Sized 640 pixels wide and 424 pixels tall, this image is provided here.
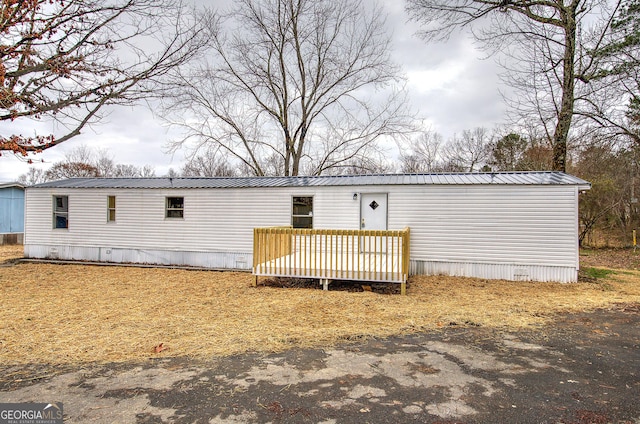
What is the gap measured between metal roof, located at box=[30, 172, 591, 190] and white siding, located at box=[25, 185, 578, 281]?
0.56 ft

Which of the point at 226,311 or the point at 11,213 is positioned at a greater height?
the point at 11,213

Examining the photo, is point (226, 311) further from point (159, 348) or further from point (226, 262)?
point (226, 262)

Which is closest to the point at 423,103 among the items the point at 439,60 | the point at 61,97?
the point at 439,60

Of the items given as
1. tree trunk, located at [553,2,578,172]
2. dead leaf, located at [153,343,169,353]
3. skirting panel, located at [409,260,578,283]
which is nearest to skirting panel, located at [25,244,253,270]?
skirting panel, located at [409,260,578,283]

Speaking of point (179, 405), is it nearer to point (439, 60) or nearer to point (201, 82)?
point (439, 60)

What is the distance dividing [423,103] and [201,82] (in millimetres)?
11603

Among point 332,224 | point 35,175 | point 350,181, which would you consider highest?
point 35,175

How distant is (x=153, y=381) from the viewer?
3.28m

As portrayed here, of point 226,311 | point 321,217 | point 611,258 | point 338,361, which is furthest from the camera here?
point 611,258

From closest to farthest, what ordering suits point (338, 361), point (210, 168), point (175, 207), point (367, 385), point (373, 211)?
point (367, 385) → point (338, 361) → point (373, 211) → point (175, 207) → point (210, 168)

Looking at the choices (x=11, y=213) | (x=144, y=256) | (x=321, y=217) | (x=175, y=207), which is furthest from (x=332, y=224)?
(x=11, y=213)

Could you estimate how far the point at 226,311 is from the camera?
5.97 m

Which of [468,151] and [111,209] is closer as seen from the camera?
[111,209]

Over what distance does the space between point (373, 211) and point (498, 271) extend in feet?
11.6
